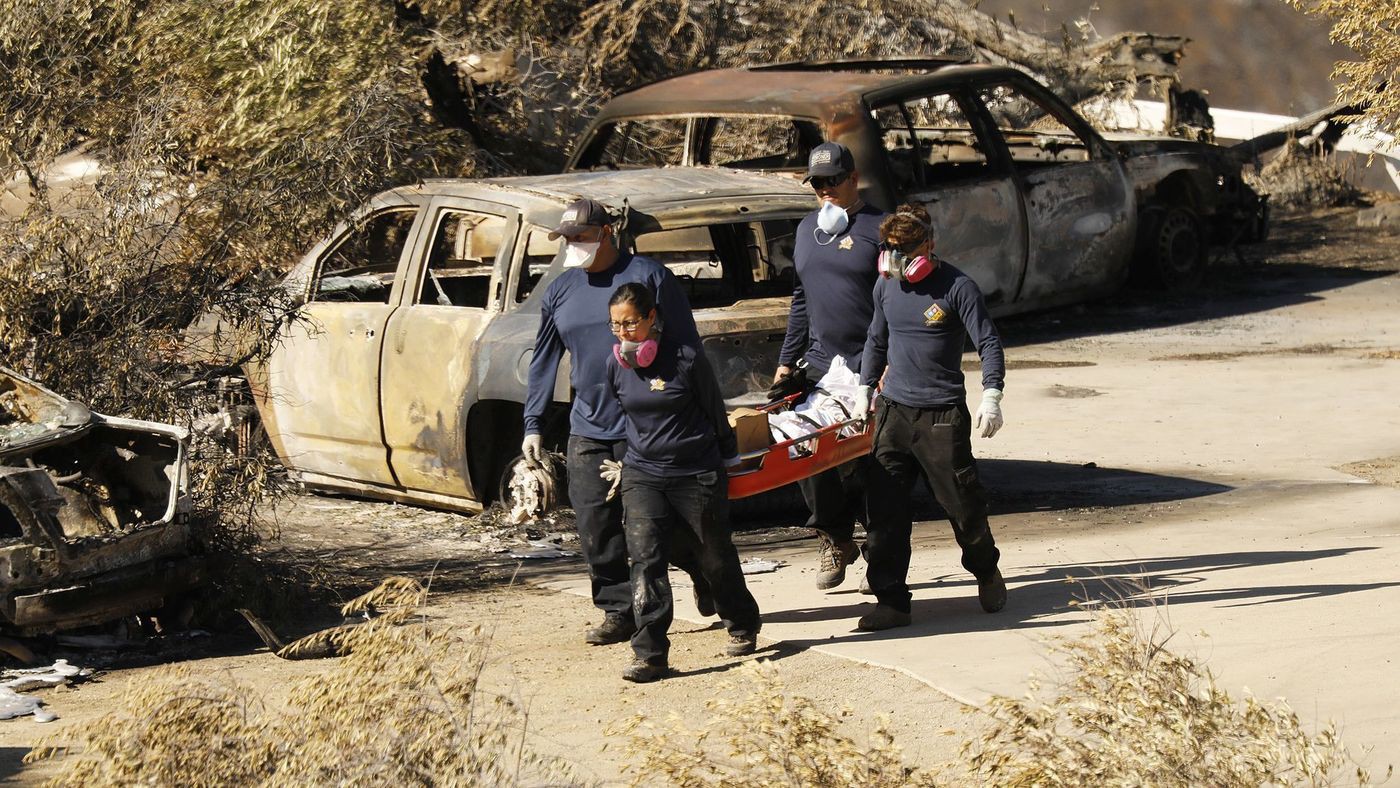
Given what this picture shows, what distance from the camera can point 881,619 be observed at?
299 inches

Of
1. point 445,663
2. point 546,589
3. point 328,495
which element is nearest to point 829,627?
point 546,589

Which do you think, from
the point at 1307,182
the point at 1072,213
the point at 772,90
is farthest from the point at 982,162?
the point at 1307,182

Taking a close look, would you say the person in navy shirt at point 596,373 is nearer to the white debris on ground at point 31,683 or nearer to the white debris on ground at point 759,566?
the white debris on ground at point 759,566

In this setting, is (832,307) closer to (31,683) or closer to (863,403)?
(863,403)

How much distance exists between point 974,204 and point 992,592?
6.02 metres

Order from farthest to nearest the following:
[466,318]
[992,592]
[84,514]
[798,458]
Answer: [466,318]
[84,514]
[798,458]
[992,592]

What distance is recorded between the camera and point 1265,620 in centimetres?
733

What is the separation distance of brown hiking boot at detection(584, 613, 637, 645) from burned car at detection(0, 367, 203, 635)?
5.46 feet

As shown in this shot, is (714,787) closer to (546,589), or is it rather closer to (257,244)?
(546,589)

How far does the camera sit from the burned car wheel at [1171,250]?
52.5 ft

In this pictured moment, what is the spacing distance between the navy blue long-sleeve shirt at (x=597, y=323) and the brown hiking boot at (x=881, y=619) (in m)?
1.33

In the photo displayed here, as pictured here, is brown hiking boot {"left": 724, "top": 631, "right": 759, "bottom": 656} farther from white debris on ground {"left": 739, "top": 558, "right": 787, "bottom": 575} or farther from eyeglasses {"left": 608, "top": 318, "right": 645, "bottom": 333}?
white debris on ground {"left": 739, "top": 558, "right": 787, "bottom": 575}

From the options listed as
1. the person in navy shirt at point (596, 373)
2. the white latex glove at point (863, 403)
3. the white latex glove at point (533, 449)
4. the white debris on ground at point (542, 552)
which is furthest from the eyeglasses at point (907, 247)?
the white debris on ground at point (542, 552)

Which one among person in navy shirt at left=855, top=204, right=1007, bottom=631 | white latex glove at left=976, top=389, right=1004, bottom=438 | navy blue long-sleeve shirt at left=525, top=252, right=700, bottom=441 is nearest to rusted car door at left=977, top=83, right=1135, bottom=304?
person in navy shirt at left=855, top=204, right=1007, bottom=631
